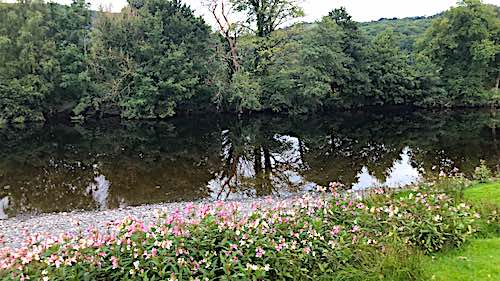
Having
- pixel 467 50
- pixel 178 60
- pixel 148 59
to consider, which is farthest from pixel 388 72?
pixel 148 59

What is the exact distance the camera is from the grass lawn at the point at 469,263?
5785mm

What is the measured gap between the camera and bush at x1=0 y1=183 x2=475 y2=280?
5.11 metres

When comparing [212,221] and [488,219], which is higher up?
[212,221]

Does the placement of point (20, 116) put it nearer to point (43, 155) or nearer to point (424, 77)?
point (43, 155)

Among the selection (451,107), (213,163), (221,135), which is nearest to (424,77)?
(451,107)

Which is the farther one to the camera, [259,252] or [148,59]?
[148,59]

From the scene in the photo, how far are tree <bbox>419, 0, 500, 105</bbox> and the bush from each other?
146ft

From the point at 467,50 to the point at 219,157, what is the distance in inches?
1357

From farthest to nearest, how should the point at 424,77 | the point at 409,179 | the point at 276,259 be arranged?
1. the point at 424,77
2. the point at 409,179
3. the point at 276,259

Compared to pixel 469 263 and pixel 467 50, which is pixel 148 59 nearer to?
pixel 467 50

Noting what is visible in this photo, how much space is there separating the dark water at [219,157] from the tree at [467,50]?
611 centimetres

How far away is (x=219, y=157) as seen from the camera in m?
25.8

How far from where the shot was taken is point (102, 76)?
43094mm

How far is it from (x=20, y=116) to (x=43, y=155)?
16451 millimetres
